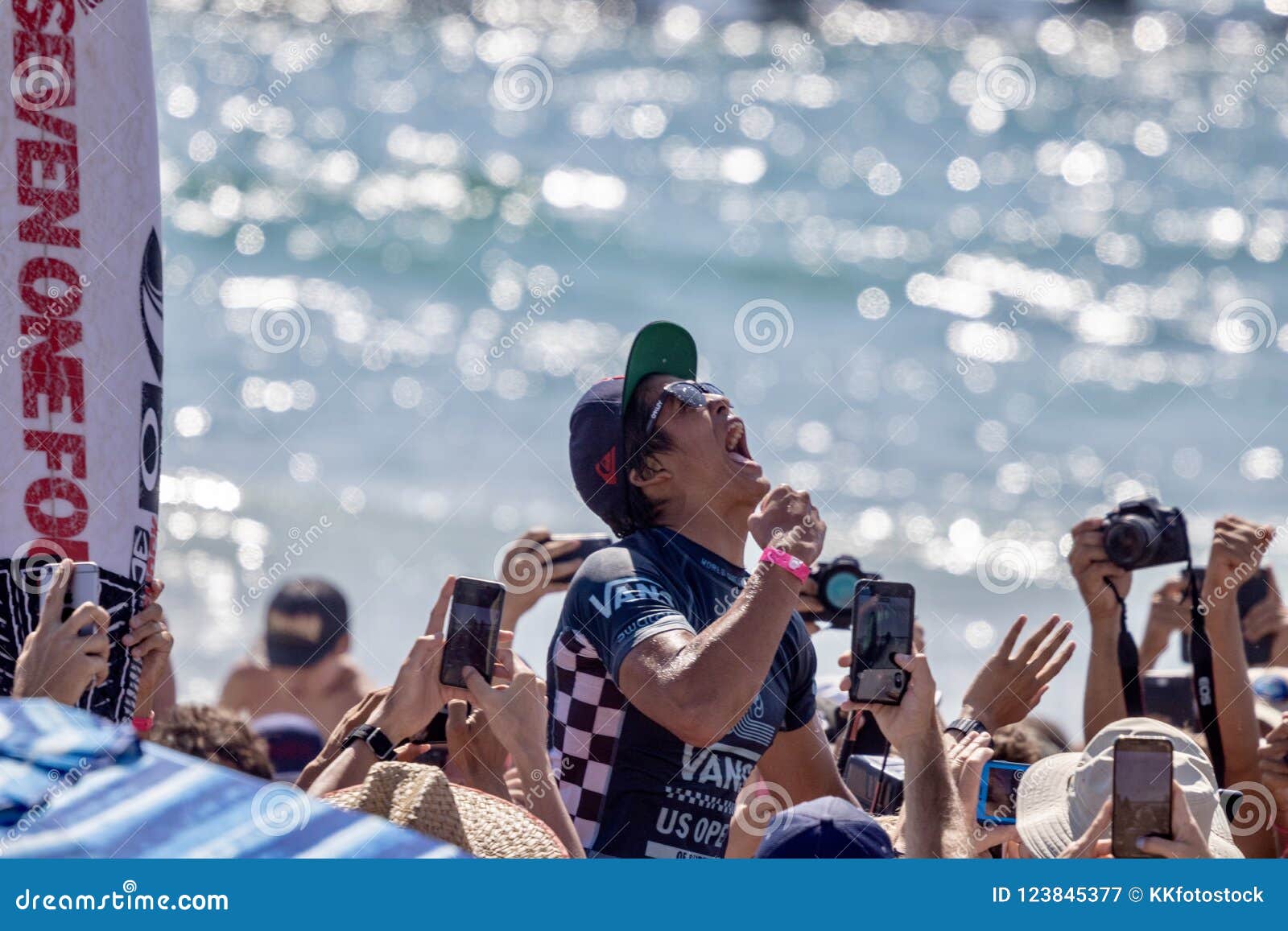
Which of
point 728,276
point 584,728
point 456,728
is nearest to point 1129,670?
point 584,728

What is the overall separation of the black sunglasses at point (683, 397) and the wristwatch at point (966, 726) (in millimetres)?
887

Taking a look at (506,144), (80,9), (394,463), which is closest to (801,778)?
(80,9)

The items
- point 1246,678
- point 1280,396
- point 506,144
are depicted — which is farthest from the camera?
Result: point 506,144

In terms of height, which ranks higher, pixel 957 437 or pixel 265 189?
pixel 265 189

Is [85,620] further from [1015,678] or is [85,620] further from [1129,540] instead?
[1129,540]

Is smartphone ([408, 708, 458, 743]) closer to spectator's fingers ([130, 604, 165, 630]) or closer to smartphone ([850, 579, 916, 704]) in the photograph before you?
spectator's fingers ([130, 604, 165, 630])

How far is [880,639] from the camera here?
319 centimetres

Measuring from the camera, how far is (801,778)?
3488 millimetres

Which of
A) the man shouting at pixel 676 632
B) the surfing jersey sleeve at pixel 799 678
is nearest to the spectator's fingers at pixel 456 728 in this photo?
the man shouting at pixel 676 632

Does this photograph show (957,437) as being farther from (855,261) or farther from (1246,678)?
(1246,678)

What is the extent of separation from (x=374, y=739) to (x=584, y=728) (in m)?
0.40

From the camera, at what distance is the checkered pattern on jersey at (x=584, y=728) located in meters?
3.09

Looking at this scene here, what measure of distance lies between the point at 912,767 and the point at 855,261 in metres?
15.5

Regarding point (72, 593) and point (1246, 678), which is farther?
point (1246, 678)
